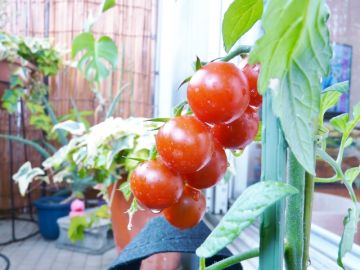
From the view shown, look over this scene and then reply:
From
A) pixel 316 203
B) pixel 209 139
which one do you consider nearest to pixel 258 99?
pixel 209 139

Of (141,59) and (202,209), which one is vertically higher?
(141,59)

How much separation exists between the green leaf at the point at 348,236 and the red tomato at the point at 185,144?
85 mm

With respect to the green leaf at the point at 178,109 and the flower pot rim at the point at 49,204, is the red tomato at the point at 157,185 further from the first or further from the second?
the flower pot rim at the point at 49,204

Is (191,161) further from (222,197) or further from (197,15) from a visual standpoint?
(197,15)

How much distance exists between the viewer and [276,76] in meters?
0.15

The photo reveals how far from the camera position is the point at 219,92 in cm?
19

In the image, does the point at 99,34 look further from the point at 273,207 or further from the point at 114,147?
the point at 273,207

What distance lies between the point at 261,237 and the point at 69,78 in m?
2.46

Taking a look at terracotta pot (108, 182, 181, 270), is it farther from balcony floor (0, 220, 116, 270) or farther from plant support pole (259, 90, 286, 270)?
plant support pole (259, 90, 286, 270)

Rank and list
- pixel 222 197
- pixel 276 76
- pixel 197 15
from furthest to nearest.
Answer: pixel 197 15, pixel 222 197, pixel 276 76

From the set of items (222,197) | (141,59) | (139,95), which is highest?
(141,59)

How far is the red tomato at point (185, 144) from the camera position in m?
0.20

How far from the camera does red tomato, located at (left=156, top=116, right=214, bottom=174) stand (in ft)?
0.66

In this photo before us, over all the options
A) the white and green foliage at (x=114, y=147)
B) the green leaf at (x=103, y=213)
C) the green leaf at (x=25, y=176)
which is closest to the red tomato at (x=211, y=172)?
the white and green foliage at (x=114, y=147)
